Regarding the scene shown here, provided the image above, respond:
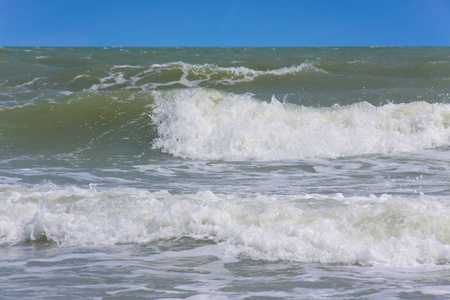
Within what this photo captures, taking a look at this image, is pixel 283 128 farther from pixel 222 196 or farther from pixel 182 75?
pixel 182 75

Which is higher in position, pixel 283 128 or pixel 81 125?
pixel 81 125

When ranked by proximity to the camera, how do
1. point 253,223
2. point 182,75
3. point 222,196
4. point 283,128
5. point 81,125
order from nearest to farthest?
point 253,223, point 222,196, point 283,128, point 81,125, point 182,75

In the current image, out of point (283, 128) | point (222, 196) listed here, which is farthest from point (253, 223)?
point (283, 128)

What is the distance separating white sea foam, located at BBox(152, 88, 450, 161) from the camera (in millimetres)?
8688

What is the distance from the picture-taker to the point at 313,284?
321 cm

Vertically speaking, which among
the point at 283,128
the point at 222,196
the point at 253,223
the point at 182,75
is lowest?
the point at 253,223

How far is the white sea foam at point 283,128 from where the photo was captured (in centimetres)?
869

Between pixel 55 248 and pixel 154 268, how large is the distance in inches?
41.3

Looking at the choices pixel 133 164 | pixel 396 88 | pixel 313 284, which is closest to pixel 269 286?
pixel 313 284

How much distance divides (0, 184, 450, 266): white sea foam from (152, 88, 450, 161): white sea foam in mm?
3536

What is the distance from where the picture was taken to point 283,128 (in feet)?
31.1

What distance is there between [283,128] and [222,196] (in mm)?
4386

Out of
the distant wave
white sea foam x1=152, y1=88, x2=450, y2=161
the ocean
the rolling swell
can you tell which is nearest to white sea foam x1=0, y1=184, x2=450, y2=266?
the ocean

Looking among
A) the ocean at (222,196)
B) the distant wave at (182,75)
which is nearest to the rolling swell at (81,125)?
the ocean at (222,196)
